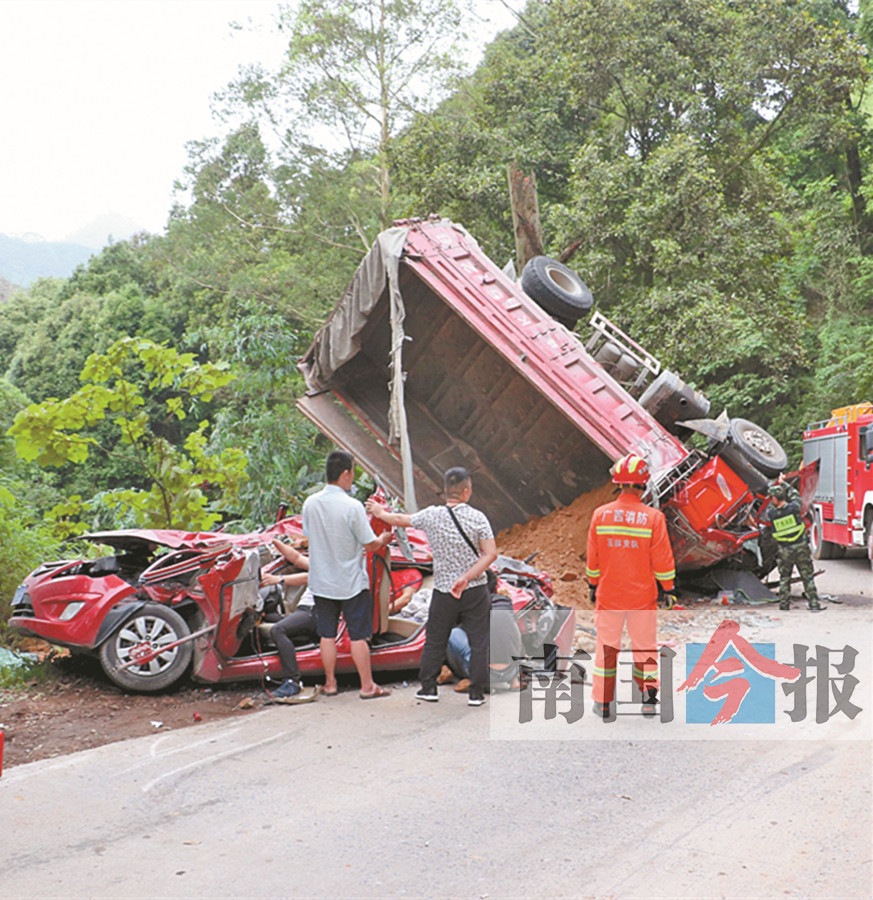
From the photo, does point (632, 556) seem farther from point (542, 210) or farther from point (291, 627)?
point (542, 210)

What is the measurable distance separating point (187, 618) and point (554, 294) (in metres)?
5.15

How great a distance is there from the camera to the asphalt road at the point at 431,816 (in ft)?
10.5

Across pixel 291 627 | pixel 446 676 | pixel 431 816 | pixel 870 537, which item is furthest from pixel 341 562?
pixel 870 537

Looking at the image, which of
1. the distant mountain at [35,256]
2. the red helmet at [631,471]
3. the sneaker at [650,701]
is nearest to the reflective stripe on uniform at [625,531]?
the red helmet at [631,471]

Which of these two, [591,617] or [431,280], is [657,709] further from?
[431,280]

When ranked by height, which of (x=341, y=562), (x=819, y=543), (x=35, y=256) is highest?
(x=35, y=256)

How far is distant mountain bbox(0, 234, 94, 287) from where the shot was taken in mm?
148000

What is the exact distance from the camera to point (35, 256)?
530 ft

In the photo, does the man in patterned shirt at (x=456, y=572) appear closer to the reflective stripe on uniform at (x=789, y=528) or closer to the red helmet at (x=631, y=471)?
the red helmet at (x=631, y=471)

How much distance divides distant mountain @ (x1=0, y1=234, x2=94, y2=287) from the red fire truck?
14152 centimetres

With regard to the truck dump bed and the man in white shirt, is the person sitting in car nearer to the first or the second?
the man in white shirt

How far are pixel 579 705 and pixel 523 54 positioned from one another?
21.4 meters

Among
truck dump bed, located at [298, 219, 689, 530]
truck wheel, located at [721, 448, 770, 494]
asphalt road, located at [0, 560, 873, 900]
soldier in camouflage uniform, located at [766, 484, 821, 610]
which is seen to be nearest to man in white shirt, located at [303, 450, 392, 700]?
asphalt road, located at [0, 560, 873, 900]

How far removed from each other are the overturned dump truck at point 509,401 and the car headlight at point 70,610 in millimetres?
3491
